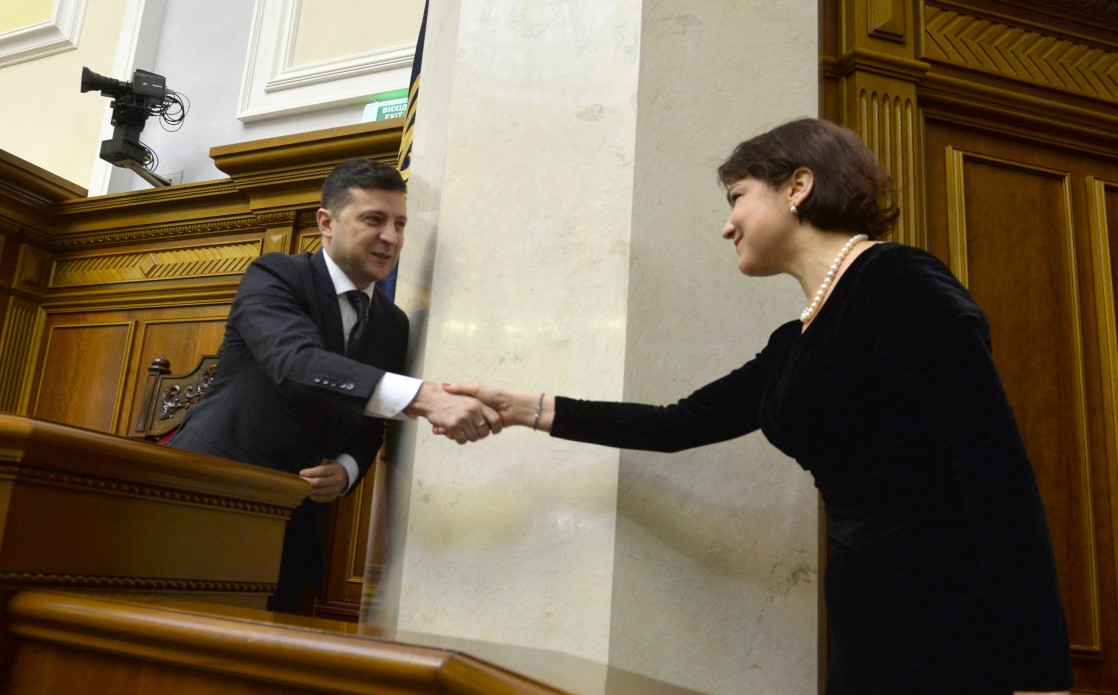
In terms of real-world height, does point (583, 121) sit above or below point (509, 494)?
above

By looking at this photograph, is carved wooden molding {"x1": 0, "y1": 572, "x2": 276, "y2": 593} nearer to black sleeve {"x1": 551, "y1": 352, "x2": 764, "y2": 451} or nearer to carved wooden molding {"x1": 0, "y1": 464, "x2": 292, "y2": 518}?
carved wooden molding {"x1": 0, "y1": 464, "x2": 292, "y2": 518}

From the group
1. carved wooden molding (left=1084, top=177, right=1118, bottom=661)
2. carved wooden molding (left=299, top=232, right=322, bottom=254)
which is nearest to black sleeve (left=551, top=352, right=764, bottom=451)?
carved wooden molding (left=1084, top=177, right=1118, bottom=661)

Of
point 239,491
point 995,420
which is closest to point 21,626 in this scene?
point 239,491

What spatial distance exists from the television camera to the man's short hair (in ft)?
9.84

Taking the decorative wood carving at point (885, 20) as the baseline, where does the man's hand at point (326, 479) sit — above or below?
below

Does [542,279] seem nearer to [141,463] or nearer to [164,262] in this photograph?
[141,463]

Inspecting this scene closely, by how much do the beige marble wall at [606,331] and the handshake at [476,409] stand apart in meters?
0.07

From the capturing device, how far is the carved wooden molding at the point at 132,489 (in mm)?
1335

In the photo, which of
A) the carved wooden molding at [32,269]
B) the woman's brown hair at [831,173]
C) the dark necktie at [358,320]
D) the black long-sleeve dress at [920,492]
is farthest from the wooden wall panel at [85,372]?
the black long-sleeve dress at [920,492]

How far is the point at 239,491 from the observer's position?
1721 mm

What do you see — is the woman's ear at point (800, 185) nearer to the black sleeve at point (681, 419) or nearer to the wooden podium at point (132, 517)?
the black sleeve at point (681, 419)

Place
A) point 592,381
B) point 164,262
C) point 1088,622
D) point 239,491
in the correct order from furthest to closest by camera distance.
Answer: point 164,262
point 1088,622
point 592,381
point 239,491

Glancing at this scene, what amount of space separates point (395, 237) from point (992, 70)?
60.2 inches

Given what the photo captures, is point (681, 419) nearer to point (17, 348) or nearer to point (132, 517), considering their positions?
point (132, 517)
